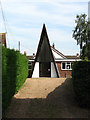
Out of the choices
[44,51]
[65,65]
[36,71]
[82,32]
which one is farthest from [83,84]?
[82,32]

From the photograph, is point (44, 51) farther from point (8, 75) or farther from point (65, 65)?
point (8, 75)

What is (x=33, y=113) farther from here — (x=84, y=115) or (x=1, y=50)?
(x=1, y=50)

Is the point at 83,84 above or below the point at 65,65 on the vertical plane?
above

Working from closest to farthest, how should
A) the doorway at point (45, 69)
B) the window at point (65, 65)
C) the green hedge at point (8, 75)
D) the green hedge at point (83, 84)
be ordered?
the green hedge at point (8, 75)
the green hedge at point (83, 84)
the doorway at point (45, 69)
the window at point (65, 65)

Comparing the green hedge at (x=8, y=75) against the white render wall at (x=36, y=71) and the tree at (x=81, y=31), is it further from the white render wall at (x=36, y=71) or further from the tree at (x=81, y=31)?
the tree at (x=81, y=31)

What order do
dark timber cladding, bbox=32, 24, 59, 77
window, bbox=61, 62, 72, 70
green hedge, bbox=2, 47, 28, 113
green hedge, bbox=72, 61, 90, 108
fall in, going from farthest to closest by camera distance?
1. window, bbox=61, 62, 72, 70
2. dark timber cladding, bbox=32, 24, 59, 77
3. green hedge, bbox=72, 61, 90, 108
4. green hedge, bbox=2, 47, 28, 113

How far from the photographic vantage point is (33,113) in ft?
33.0

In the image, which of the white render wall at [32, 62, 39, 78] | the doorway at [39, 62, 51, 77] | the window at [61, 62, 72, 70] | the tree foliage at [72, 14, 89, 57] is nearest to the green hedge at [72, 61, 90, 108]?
the white render wall at [32, 62, 39, 78]

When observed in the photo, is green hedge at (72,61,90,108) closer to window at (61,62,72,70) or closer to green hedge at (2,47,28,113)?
green hedge at (2,47,28,113)

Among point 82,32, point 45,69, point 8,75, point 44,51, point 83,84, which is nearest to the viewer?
point 8,75

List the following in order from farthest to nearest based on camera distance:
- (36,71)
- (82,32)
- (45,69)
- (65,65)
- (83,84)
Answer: (82,32), (65,65), (45,69), (36,71), (83,84)

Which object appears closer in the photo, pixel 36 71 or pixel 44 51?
pixel 44 51

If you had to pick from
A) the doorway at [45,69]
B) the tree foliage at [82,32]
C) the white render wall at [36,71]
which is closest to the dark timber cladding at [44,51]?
the white render wall at [36,71]

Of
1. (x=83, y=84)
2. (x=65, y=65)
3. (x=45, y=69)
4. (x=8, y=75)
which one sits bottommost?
(x=45, y=69)
